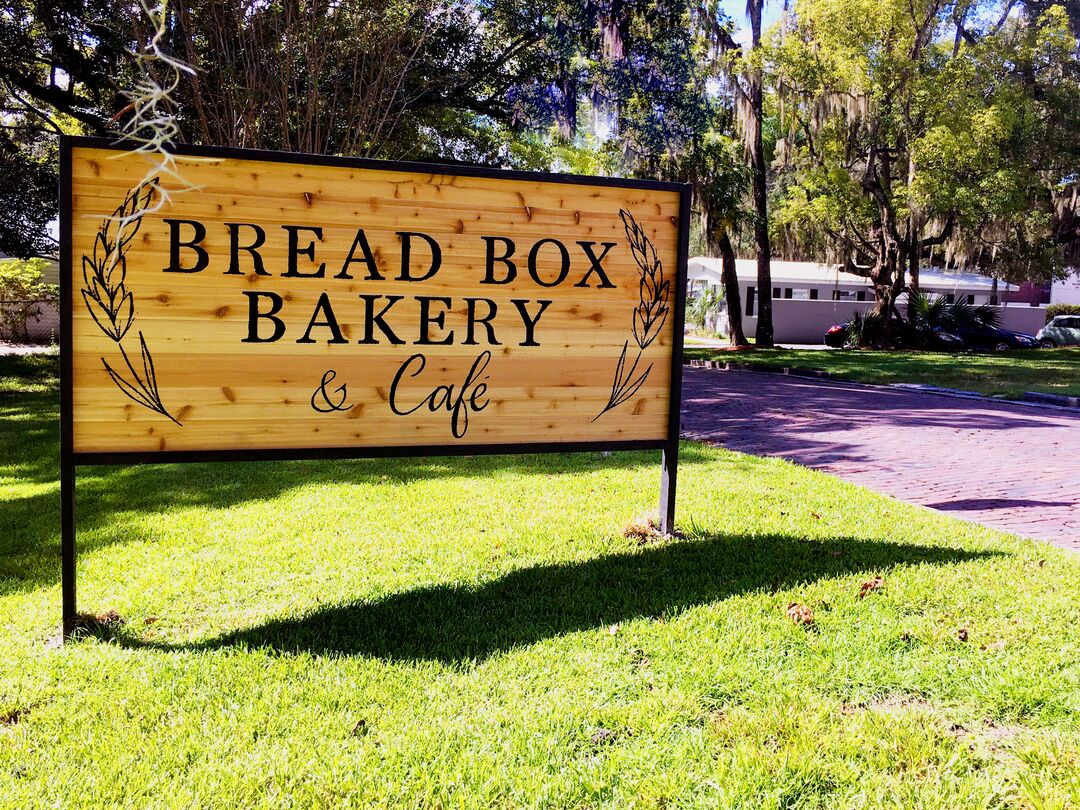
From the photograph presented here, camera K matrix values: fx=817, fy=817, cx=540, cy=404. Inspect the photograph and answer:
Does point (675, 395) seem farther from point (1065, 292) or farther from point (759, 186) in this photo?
point (1065, 292)

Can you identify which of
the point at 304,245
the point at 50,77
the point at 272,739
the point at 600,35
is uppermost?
the point at 600,35

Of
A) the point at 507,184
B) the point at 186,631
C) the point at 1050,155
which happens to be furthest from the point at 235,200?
the point at 1050,155

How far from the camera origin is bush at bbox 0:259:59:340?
20.3 metres

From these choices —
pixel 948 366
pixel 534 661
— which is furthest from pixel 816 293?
pixel 534 661

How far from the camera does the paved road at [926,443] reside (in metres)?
6.41

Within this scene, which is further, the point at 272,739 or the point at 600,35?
the point at 600,35

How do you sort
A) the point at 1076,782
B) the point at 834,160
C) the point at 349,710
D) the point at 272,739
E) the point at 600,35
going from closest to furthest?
the point at 1076,782
the point at 272,739
the point at 349,710
the point at 600,35
the point at 834,160

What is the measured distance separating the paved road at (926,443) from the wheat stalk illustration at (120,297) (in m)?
5.51

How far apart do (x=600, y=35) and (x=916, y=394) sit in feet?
30.6

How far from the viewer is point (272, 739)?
2.82 metres

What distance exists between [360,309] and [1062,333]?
32.5m

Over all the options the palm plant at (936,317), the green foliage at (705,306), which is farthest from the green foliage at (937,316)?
the green foliage at (705,306)

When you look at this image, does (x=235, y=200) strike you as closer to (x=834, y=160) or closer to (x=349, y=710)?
(x=349, y=710)

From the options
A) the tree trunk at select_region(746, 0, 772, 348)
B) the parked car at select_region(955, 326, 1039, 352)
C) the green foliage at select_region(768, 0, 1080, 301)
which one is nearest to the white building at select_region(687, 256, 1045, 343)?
the parked car at select_region(955, 326, 1039, 352)
